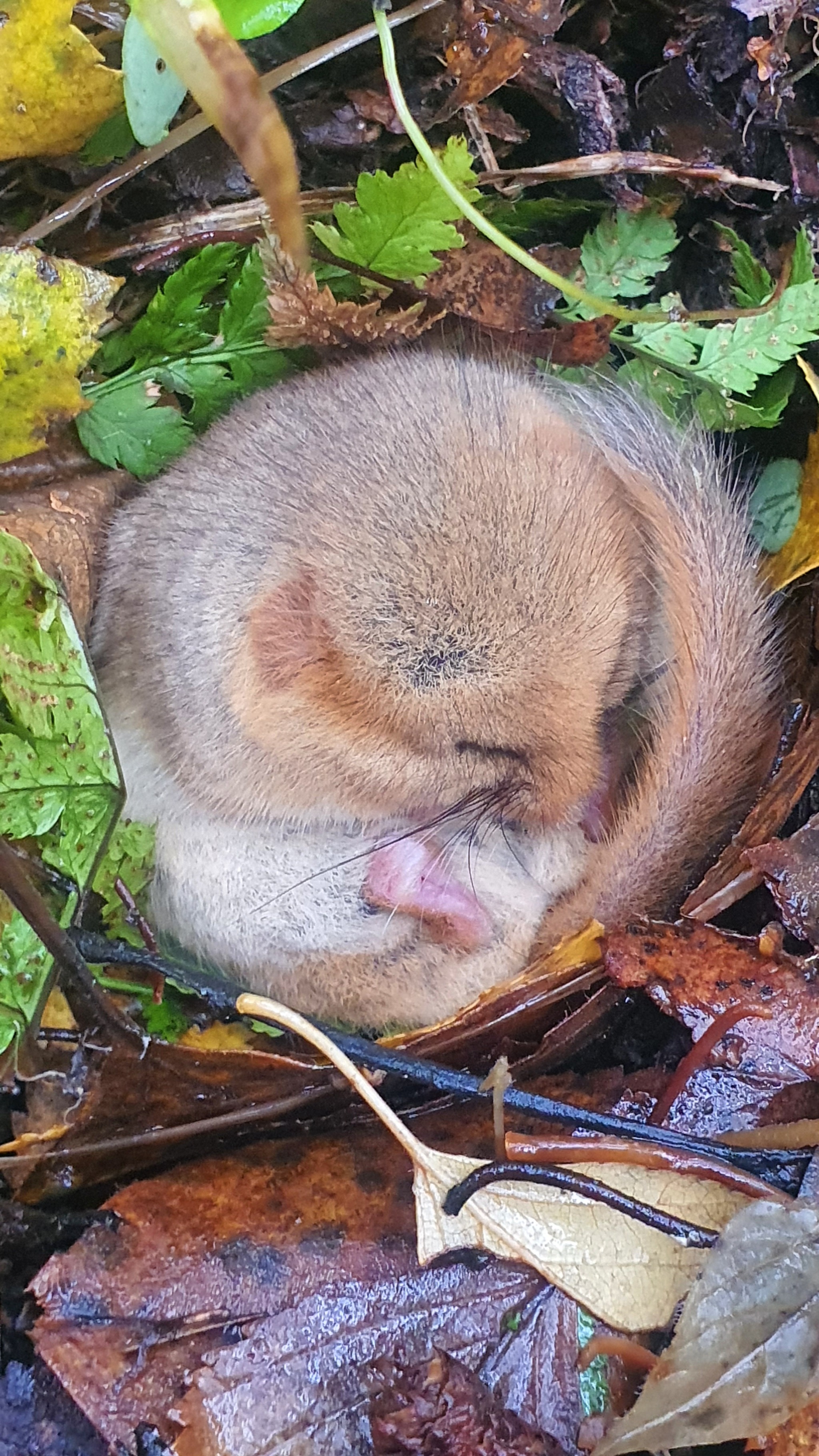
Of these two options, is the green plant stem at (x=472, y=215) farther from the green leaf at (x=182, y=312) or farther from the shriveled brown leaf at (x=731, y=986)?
the shriveled brown leaf at (x=731, y=986)

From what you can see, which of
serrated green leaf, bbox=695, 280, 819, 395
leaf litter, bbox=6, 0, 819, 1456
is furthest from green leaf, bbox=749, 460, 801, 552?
serrated green leaf, bbox=695, 280, 819, 395

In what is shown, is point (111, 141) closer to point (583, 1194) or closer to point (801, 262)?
point (801, 262)

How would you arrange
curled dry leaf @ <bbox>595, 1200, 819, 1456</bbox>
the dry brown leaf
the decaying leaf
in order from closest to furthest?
1. the decaying leaf
2. curled dry leaf @ <bbox>595, 1200, 819, 1456</bbox>
3. the dry brown leaf

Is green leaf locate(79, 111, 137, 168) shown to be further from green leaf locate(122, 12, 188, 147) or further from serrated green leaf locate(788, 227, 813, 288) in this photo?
serrated green leaf locate(788, 227, 813, 288)

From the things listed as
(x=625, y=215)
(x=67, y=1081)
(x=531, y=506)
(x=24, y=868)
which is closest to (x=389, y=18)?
(x=625, y=215)

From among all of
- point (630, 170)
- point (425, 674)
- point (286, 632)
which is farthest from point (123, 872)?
point (630, 170)

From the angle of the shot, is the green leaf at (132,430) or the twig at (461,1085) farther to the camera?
the green leaf at (132,430)

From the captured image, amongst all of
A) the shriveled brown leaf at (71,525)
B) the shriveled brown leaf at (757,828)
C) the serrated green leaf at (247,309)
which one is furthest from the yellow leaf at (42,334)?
the shriveled brown leaf at (757,828)
